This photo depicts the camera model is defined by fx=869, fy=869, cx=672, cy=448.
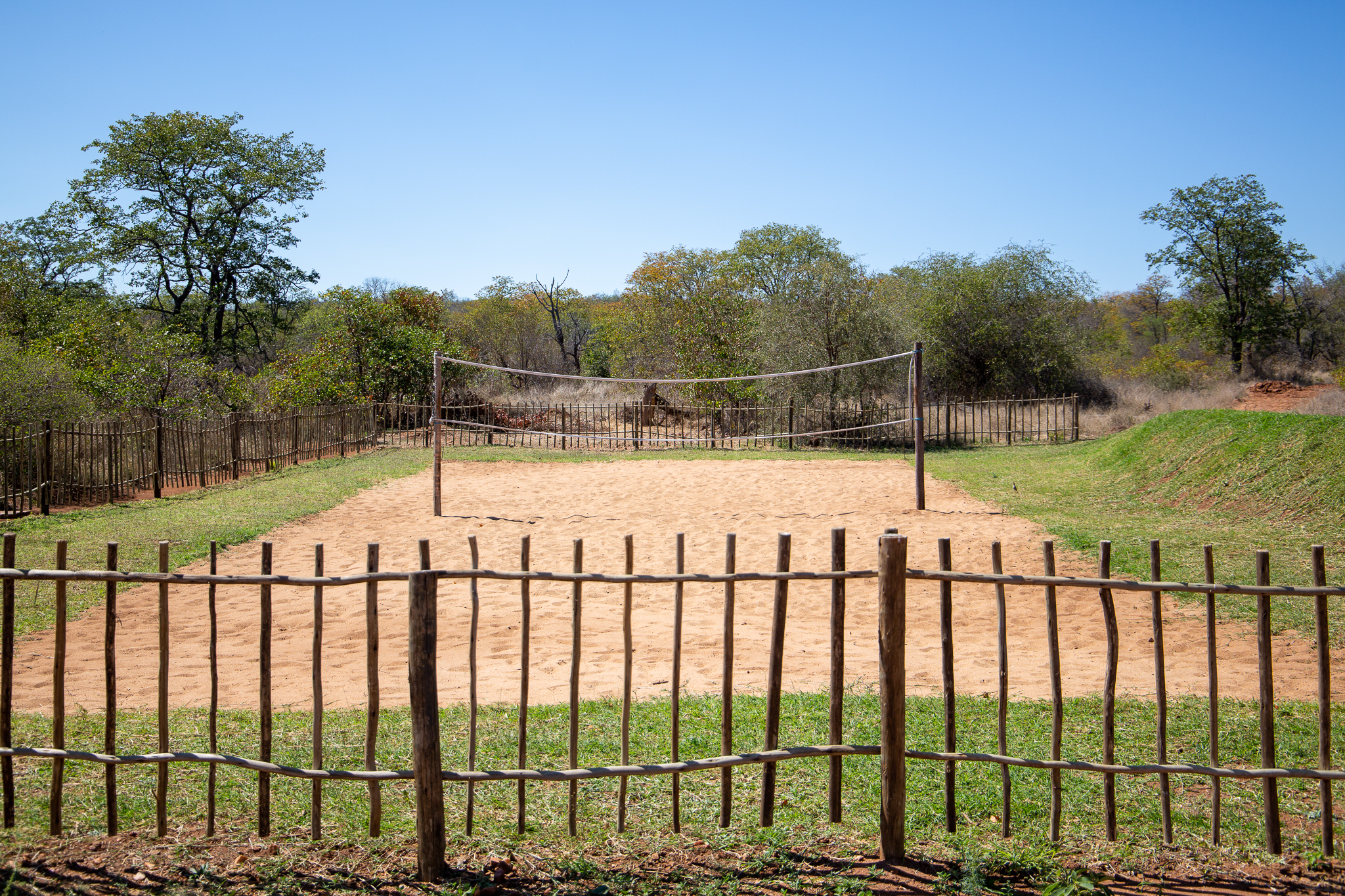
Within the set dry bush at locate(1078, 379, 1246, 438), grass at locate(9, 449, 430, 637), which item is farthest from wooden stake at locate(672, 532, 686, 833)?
dry bush at locate(1078, 379, 1246, 438)

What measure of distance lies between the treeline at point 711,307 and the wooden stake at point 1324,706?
72.0 ft

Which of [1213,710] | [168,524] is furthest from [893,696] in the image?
[168,524]

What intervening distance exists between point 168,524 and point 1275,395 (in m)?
31.2

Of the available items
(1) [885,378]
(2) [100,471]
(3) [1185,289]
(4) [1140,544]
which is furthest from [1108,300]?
(2) [100,471]

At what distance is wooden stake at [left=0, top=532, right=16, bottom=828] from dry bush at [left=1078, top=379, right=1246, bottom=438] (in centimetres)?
2558

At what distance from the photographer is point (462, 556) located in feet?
31.9

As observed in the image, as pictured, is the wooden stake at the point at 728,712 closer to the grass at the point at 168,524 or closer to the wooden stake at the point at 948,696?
the wooden stake at the point at 948,696

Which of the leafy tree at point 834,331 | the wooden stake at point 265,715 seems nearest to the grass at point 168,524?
the wooden stake at point 265,715

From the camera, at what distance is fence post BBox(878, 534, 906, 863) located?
318 cm

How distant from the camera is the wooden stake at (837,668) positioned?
3285mm

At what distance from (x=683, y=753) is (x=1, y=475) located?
1207 centimetres

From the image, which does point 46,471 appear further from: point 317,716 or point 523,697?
point 523,697

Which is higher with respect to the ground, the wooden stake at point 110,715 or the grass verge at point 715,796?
the wooden stake at point 110,715

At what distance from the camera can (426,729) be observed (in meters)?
3.09
